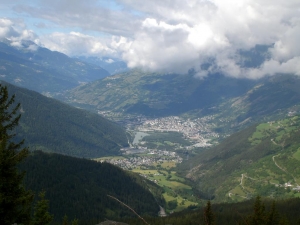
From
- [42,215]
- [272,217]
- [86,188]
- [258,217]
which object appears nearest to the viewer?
[42,215]

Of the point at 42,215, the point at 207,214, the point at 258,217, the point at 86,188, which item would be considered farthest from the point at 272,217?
the point at 86,188

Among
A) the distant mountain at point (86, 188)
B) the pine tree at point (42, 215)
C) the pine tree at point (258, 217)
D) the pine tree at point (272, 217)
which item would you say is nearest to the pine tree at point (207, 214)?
the pine tree at point (42, 215)

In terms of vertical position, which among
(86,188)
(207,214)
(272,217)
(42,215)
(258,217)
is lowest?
(86,188)

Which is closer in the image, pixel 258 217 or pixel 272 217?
pixel 258 217

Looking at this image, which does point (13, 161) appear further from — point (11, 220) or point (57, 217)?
point (57, 217)

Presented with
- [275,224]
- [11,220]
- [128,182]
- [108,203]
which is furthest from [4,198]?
[128,182]

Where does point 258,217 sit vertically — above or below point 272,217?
above

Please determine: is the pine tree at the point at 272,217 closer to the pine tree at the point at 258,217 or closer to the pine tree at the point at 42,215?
the pine tree at the point at 258,217

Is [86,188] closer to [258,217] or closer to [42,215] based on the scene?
[258,217]

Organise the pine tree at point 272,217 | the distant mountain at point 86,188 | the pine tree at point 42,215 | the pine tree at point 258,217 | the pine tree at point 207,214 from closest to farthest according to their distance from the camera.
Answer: the pine tree at point 207,214 < the pine tree at point 42,215 < the pine tree at point 258,217 < the pine tree at point 272,217 < the distant mountain at point 86,188

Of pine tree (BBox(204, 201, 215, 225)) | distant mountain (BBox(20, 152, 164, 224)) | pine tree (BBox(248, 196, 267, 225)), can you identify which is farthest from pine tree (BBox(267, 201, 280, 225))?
distant mountain (BBox(20, 152, 164, 224))
